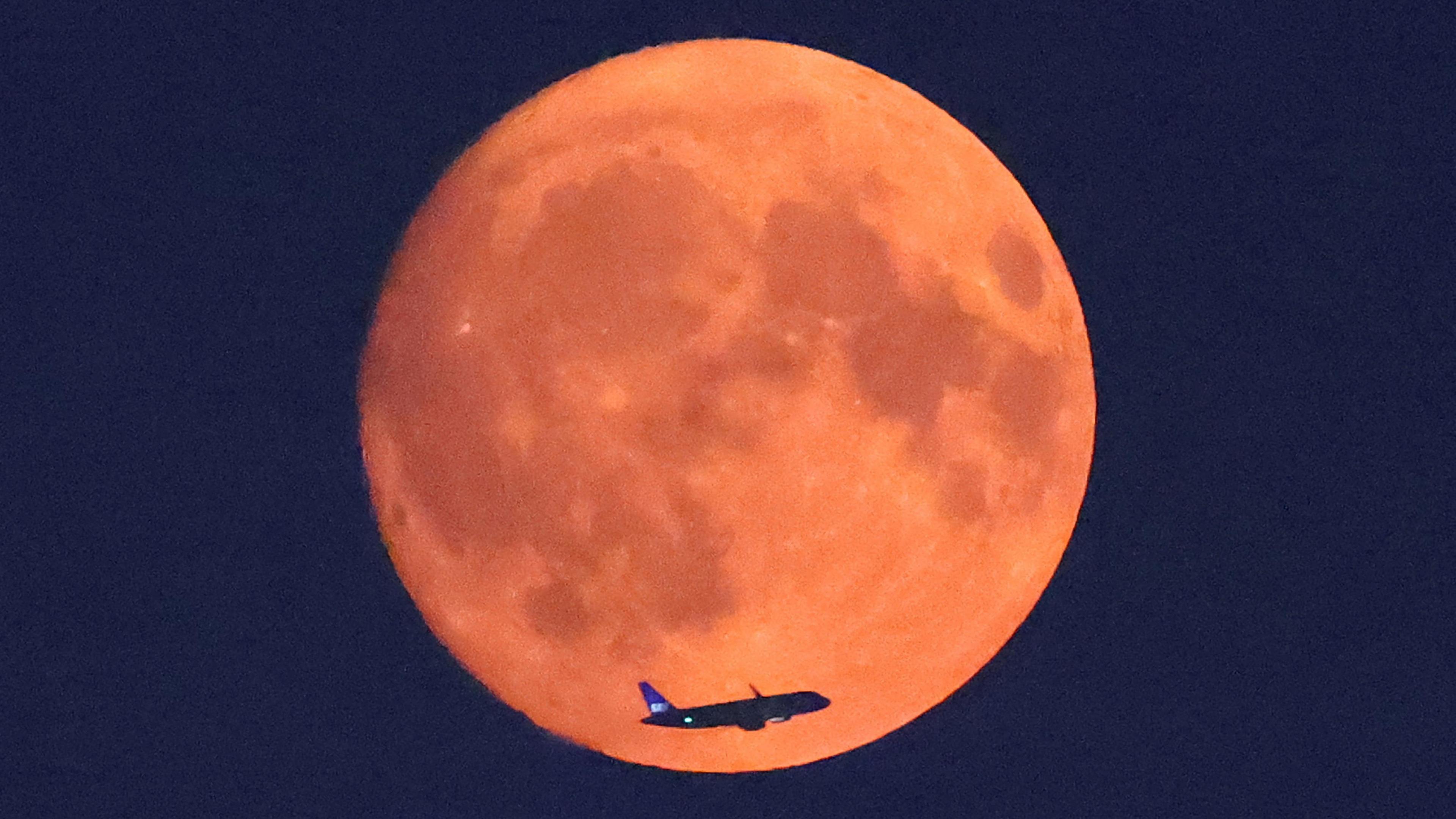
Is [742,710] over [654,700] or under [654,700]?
under

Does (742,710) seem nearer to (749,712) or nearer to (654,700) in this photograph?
(749,712)

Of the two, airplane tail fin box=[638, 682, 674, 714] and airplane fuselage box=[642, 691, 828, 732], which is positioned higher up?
airplane tail fin box=[638, 682, 674, 714]

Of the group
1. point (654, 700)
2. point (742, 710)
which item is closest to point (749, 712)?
point (742, 710)

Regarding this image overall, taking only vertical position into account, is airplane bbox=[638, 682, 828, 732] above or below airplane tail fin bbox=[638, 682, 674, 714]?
below

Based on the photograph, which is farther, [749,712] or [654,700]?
[654,700]

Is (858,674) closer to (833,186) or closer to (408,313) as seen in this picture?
(833,186)

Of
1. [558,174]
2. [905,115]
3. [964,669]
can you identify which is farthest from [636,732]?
[905,115]
